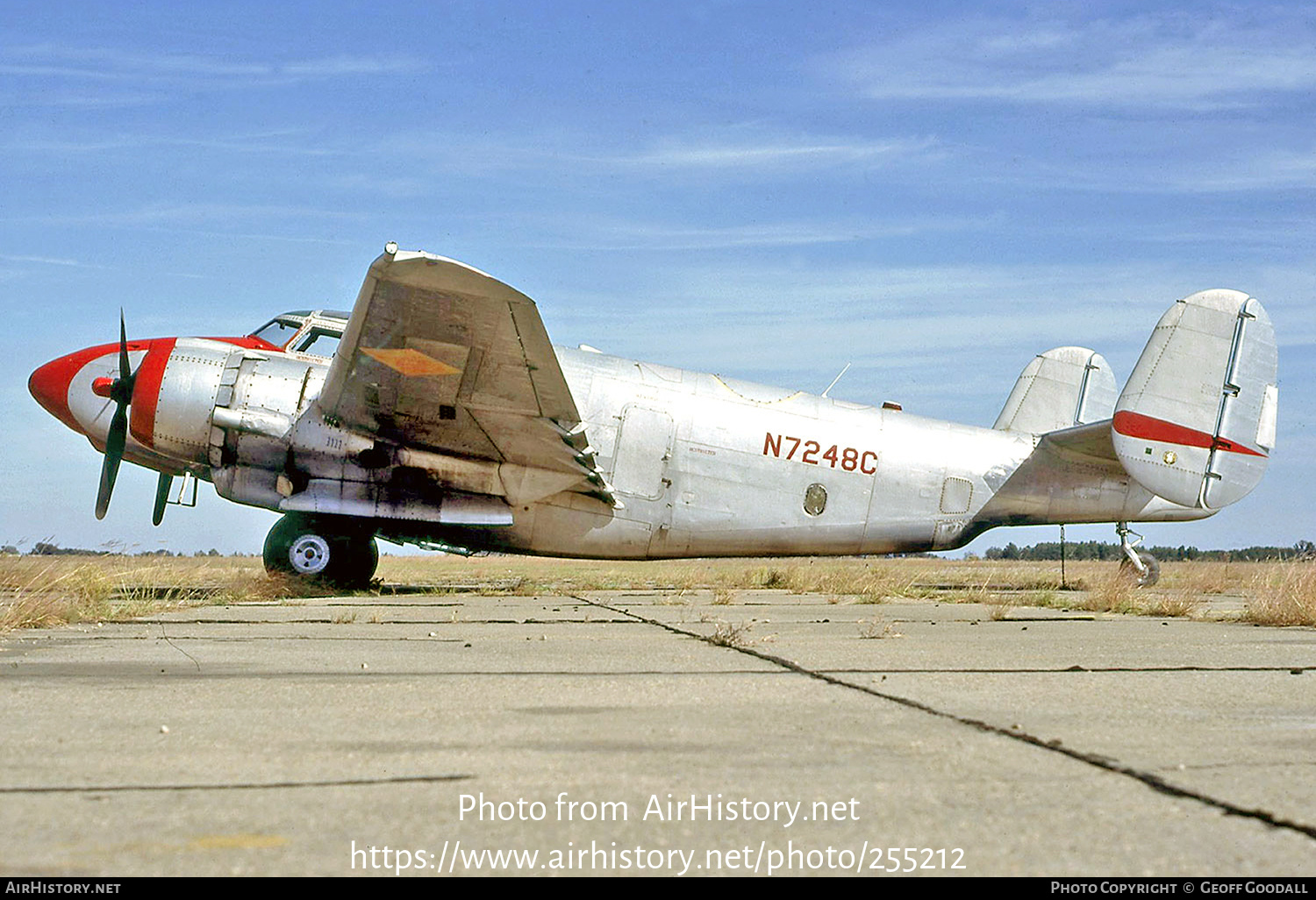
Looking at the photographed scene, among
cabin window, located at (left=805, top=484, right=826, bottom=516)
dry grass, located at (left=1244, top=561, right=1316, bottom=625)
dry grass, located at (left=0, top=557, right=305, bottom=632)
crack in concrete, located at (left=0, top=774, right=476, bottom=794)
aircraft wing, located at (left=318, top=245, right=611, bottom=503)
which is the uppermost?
aircraft wing, located at (left=318, top=245, right=611, bottom=503)

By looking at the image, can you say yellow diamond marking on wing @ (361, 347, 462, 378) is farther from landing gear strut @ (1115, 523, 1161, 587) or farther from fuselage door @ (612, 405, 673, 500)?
landing gear strut @ (1115, 523, 1161, 587)

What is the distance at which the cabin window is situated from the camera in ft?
50.0

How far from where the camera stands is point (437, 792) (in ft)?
10.9

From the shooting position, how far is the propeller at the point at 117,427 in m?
14.5

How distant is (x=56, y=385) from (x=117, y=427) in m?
1.27

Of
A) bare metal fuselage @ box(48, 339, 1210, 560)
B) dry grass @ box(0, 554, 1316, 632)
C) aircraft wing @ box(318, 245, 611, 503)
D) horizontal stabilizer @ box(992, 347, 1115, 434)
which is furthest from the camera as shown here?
horizontal stabilizer @ box(992, 347, 1115, 434)

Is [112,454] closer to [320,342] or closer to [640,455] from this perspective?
[320,342]

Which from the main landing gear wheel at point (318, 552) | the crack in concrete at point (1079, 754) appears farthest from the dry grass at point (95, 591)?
the crack in concrete at point (1079, 754)

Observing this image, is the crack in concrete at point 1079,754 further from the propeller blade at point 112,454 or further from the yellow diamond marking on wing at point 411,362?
the propeller blade at point 112,454

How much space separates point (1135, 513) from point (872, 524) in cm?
374

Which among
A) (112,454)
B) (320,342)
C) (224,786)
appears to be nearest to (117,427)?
(112,454)

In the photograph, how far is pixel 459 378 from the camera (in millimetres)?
13719

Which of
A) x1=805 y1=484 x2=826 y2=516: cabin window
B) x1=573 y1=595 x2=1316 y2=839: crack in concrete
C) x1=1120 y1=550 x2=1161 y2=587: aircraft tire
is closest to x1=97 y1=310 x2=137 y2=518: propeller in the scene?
x1=805 y1=484 x2=826 y2=516: cabin window

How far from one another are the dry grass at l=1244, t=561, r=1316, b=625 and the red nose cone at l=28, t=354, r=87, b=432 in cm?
1314
